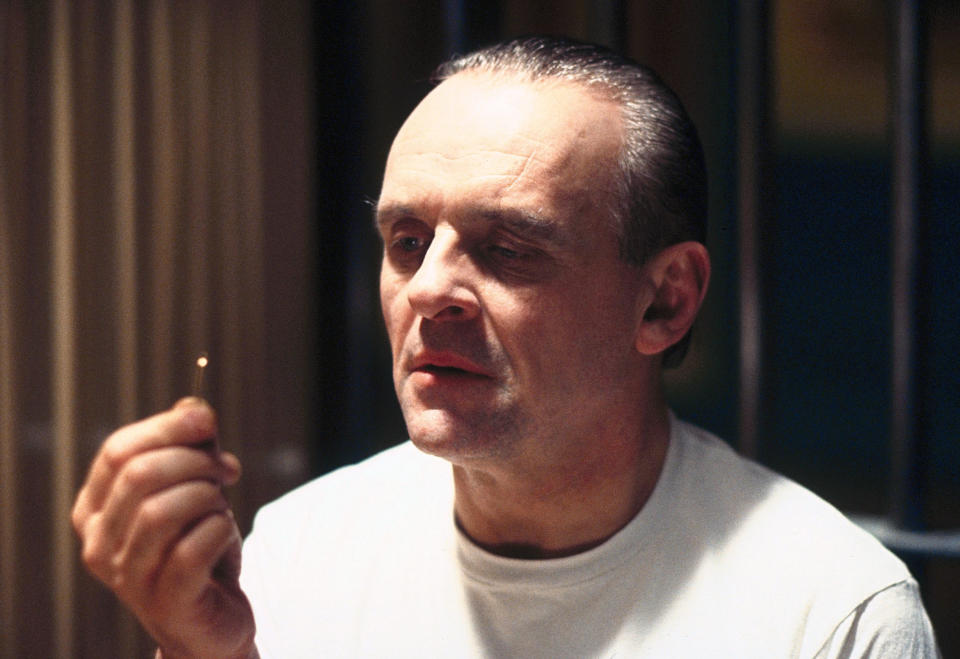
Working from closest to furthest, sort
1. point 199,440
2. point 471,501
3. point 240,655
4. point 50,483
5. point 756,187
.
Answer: point 199,440
point 240,655
point 471,501
point 756,187
point 50,483

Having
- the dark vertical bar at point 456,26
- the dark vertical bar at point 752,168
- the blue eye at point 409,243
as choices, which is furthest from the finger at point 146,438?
the dark vertical bar at point 456,26

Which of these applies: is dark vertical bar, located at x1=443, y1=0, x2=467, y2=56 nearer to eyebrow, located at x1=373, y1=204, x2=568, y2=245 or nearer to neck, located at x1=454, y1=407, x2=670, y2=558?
eyebrow, located at x1=373, y1=204, x2=568, y2=245

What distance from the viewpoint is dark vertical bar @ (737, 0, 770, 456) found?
1780 mm

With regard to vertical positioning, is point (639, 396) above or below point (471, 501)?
above

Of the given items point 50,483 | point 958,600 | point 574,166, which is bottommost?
point 958,600

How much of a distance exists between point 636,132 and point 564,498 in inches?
20.6

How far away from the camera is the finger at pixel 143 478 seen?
996 mm

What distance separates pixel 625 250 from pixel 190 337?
1.12 meters

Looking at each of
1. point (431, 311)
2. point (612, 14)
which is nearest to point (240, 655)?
point (431, 311)

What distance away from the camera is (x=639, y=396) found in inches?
58.0

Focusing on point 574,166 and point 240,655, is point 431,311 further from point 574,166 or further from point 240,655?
point 240,655

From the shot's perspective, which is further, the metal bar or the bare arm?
the metal bar

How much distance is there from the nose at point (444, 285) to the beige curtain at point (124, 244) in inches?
39.5

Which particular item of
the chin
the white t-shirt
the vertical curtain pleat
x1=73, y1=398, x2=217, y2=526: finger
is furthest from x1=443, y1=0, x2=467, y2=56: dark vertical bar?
x1=73, y1=398, x2=217, y2=526: finger
